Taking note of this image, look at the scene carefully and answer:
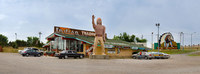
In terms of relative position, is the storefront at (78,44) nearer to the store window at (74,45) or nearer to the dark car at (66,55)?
the store window at (74,45)

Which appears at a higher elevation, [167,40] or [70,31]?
[70,31]

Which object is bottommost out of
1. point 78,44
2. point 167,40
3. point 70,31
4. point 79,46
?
point 79,46

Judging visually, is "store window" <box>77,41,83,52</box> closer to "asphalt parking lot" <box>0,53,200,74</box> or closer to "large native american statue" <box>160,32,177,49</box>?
"asphalt parking lot" <box>0,53,200,74</box>

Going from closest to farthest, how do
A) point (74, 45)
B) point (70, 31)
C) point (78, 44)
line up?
point (78, 44) → point (74, 45) → point (70, 31)

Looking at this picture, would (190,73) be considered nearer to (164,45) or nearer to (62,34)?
(62,34)

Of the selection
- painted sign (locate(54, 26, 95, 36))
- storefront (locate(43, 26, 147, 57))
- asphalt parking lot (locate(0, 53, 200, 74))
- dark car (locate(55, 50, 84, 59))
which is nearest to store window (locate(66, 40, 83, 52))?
storefront (locate(43, 26, 147, 57))

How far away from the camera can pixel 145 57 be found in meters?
31.1

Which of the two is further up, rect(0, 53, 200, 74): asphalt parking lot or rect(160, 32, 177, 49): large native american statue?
rect(160, 32, 177, 49): large native american statue

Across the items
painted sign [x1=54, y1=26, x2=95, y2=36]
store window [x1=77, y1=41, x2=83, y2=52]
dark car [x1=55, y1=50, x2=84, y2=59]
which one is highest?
painted sign [x1=54, y1=26, x2=95, y2=36]

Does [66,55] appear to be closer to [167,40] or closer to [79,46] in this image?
[79,46]

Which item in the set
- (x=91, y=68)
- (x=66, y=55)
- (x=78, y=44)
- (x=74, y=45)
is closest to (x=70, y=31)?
(x=74, y=45)

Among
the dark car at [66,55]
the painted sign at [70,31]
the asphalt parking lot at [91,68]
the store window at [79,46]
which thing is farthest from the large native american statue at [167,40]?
the asphalt parking lot at [91,68]

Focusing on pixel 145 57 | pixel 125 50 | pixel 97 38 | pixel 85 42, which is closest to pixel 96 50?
pixel 97 38

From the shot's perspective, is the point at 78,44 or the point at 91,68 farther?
the point at 78,44
